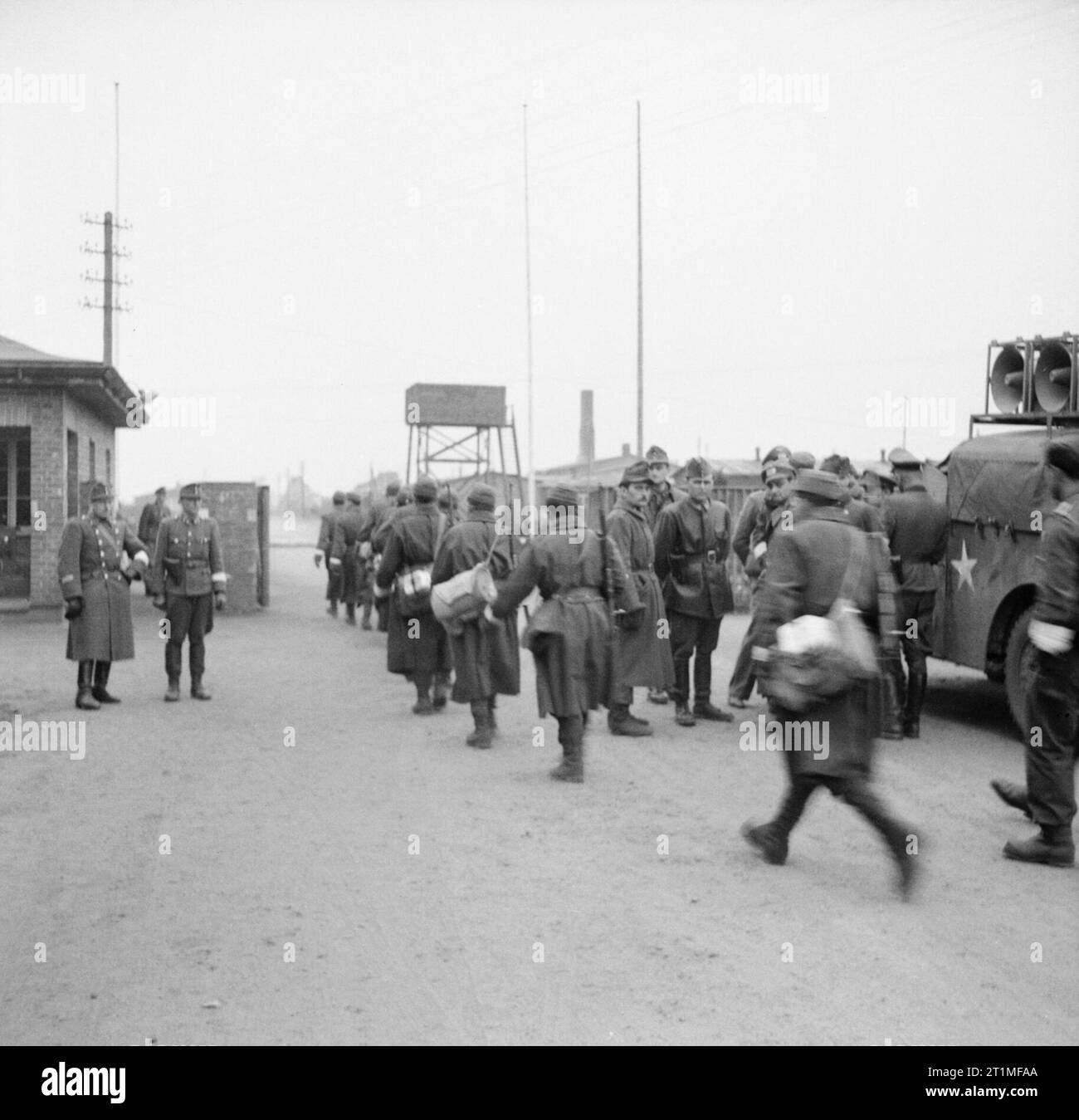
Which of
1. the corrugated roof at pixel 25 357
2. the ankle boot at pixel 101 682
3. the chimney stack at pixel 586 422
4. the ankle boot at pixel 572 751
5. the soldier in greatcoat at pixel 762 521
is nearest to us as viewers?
the ankle boot at pixel 572 751

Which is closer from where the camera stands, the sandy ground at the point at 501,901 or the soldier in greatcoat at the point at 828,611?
the sandy ground at the point at 501,901

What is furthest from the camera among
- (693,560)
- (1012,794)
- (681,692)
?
(693,560)

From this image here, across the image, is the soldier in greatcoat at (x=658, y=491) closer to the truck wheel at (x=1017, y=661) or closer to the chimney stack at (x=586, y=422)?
the truck wheel at (x=1017, y=661)

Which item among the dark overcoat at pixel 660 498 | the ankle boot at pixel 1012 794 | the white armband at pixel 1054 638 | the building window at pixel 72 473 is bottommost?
the ankle boot at pixel 1012 794

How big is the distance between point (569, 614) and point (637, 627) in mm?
2209

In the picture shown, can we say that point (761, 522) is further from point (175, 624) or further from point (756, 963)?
point (756, 963)

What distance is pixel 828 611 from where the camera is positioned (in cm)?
654

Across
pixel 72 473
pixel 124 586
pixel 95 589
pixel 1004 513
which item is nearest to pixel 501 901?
pixel 1004 513

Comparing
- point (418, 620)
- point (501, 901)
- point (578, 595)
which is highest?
point (578, 595)

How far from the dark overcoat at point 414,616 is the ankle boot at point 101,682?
8.66 feet

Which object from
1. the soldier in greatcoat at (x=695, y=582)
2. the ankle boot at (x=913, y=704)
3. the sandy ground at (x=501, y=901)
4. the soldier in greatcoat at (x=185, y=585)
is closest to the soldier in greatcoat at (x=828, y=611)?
the sandy ground at (x=501, y=901)

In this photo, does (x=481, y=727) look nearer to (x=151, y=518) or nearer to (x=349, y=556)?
(x=349, y=556)

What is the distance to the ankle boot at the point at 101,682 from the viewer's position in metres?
12.9

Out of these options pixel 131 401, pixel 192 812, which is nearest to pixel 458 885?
pixel 192 812
